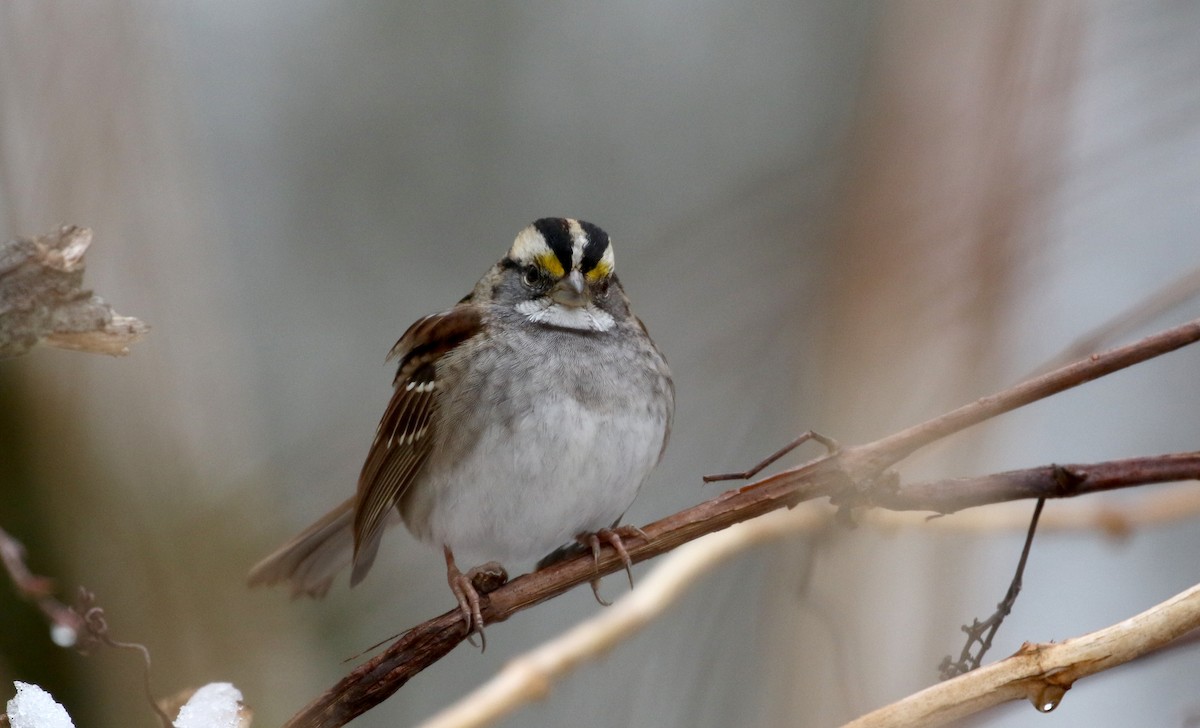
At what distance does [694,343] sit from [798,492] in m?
2.35

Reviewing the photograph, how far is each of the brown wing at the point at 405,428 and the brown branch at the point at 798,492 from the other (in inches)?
36.3

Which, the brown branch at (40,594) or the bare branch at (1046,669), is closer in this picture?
the bare branch at (1046,669)

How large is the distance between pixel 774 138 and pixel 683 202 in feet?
2.10

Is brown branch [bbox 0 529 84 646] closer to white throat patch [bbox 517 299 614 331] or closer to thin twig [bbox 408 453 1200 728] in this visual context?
thin twig [bbox 408 453 1200 728]

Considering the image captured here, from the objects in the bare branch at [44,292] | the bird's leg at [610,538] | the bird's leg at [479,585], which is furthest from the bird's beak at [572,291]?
the bare branch at [44,292]

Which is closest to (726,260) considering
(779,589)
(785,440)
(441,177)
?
(785,440)

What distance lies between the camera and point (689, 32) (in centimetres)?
589

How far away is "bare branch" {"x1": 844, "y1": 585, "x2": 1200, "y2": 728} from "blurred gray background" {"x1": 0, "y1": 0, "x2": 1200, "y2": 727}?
3.19 ft

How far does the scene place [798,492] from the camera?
5.27 feet

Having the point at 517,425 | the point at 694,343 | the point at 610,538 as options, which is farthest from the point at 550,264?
the point at 694,343

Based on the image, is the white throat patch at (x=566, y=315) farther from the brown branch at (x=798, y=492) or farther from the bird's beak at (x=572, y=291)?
the brown branch at (x=798, y=492)

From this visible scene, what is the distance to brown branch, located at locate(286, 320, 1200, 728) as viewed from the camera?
1436 millimetres

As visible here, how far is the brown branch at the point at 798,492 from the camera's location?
144cm

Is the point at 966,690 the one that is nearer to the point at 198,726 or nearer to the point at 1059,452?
the point at 198,726
